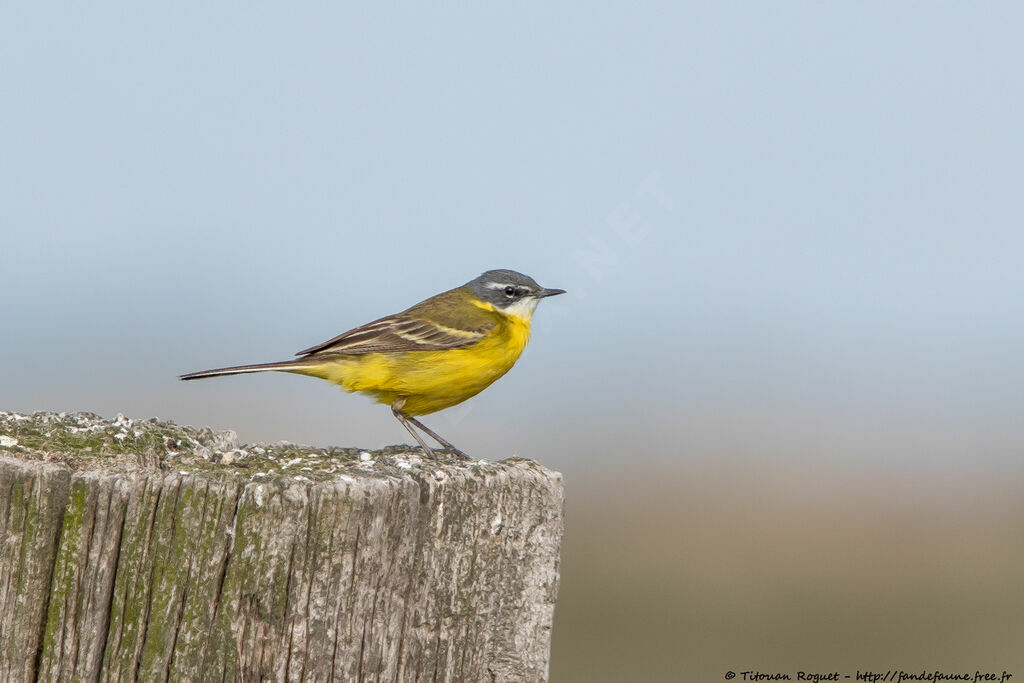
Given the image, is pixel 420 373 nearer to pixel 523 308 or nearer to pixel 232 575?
pixel 523 308

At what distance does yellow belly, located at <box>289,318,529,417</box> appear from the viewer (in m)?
7.19

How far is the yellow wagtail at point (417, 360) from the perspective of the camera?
23.6ft

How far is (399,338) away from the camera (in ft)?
24.1

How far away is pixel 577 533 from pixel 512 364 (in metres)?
8.95

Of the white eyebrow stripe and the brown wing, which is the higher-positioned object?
the white eyebrow stripe

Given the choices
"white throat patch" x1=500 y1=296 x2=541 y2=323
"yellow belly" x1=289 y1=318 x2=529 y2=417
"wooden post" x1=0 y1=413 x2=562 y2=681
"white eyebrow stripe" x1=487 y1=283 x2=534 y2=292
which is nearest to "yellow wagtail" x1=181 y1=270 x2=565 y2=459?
"yellow belly" x1=289 y1=318 x2=529 y2=417

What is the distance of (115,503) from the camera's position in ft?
10.9

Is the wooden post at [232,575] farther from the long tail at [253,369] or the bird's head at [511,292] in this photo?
the bird's head at [511,292]

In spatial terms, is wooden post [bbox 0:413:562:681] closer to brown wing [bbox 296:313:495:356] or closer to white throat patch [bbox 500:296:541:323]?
brown wing [bbox 296:313:495:356]

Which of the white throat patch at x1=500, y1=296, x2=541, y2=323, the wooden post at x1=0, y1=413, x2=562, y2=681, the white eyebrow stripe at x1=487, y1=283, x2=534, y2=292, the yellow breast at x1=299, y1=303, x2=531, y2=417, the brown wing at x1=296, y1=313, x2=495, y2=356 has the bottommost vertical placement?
the wooden post at x1=0, y1=413, x2=562, y2=681

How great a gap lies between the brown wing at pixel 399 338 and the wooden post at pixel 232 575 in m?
3.63

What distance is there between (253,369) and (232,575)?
12.2 feet

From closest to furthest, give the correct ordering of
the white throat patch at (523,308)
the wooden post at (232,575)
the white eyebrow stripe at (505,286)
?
the wooden post at (232,575)
the white throat patch at (523,308)
the white eyebrow stripe at (505,286)

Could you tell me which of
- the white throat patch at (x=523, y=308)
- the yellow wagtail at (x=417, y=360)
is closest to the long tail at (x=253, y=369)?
the yellow wagtail at (x=417, y=360)
